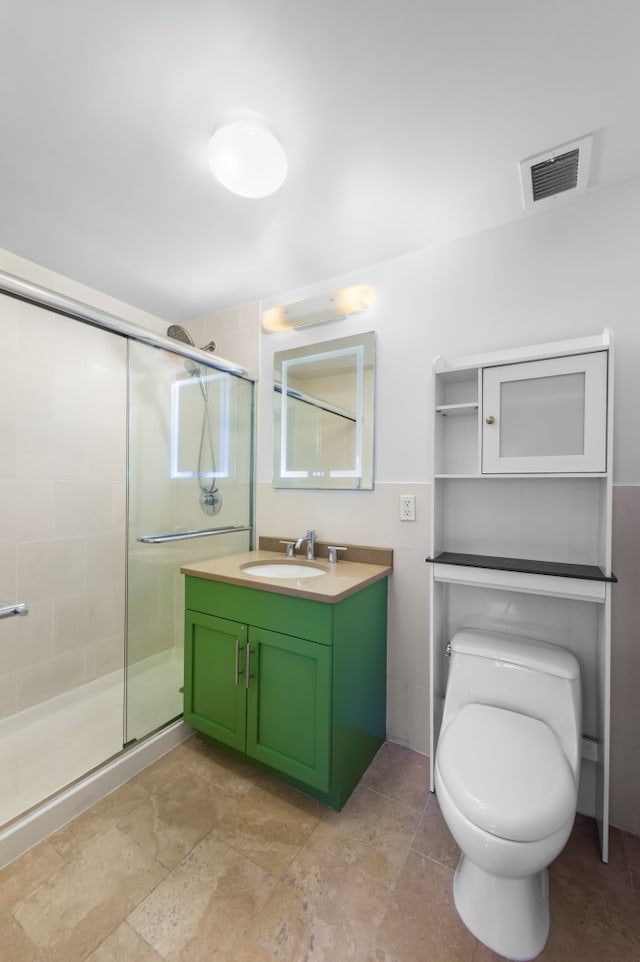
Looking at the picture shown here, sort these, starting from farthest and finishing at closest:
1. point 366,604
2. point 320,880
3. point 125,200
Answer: point 366,604
point 125,200
point 320,880

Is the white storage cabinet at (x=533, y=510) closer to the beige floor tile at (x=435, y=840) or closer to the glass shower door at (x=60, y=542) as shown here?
the beige floor tile at (x=435, y=840)

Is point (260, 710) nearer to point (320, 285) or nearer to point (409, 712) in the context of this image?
point (409, 712)

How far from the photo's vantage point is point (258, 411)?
226 cm

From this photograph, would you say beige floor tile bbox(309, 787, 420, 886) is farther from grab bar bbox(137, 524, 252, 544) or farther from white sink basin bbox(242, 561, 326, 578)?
grab bar bbox(137, 524, 252, 544)

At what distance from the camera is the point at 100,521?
219 centimetres

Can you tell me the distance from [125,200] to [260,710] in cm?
204

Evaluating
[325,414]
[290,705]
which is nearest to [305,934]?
[290,705]

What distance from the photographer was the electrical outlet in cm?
176

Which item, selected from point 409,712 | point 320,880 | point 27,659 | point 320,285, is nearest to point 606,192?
point 320,285

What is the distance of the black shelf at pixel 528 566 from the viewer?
1.27m

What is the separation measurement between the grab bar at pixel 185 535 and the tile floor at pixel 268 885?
0.98m

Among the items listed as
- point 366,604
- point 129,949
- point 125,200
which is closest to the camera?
point 129,949

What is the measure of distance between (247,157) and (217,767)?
2.27 metres

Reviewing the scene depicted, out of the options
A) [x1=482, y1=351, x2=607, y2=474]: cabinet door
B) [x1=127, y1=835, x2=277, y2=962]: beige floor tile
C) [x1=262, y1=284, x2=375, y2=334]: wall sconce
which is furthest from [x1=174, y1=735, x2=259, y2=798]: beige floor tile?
[x1=262, y1=284, x2=375, y2=334]: wall sconce
